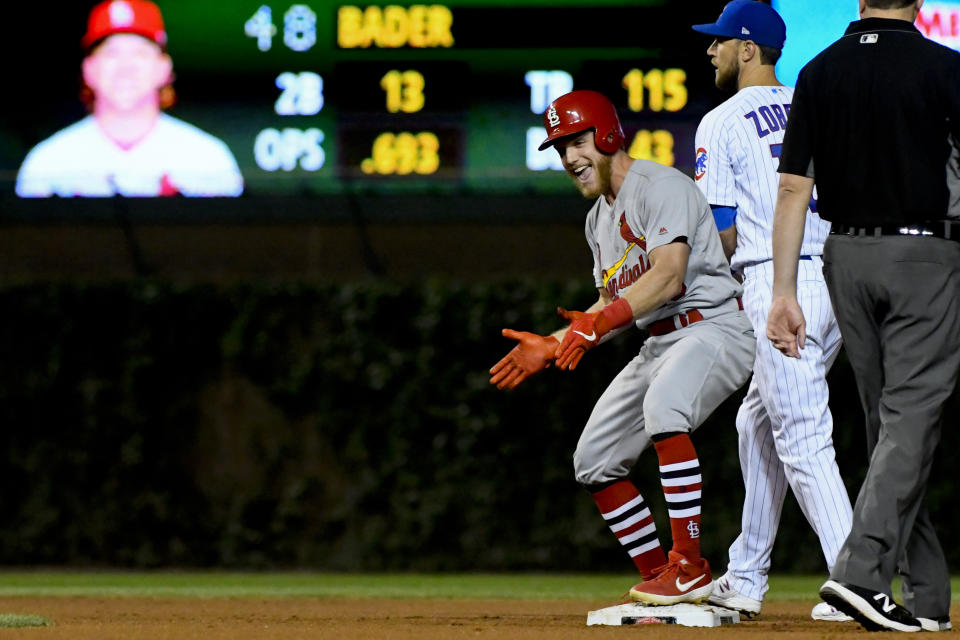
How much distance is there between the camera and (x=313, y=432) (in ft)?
31.0

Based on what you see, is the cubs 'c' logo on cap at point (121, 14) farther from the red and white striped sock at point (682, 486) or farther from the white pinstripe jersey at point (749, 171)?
the red and white striped sock at point (682, 486)

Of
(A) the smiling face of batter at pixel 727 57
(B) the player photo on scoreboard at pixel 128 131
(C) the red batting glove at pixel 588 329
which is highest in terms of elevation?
(B) the player photo on scoreboard at pixel 128 131

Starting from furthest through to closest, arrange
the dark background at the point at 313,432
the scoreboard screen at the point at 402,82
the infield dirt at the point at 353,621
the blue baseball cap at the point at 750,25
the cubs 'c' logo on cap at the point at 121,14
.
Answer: the cubs 'c' logo on cap at the point at 121,14 < the scoreboard screen at the point at 402,82 < the dark background at the point at 313,432 < the blue baseball cap at the point at 750,25 < the infield dirt at the point at 353,621

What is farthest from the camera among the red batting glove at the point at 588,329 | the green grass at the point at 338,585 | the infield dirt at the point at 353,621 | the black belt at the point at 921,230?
the green grass at the point at 338,585

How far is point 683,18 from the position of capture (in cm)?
1079

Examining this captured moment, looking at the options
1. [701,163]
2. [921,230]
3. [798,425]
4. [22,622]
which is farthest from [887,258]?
[22,622]

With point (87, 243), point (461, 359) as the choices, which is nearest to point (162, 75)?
point (87, 243)

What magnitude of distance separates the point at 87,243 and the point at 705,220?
6579 mm

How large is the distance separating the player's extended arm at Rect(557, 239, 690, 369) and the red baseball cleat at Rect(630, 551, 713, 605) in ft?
2.57

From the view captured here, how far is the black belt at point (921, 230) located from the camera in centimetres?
421

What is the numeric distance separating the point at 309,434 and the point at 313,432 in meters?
0.04

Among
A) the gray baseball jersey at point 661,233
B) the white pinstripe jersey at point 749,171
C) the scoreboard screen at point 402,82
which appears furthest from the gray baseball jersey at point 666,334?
the scoreboard screen at point 402,82

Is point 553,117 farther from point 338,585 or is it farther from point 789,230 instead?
point 338,585

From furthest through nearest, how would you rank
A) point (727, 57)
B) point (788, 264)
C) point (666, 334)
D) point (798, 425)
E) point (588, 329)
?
1. point (727, 57)
2. point (666, 334)
3. point (798, 425)
4. point (588, 329)
5. point (788, 264)
